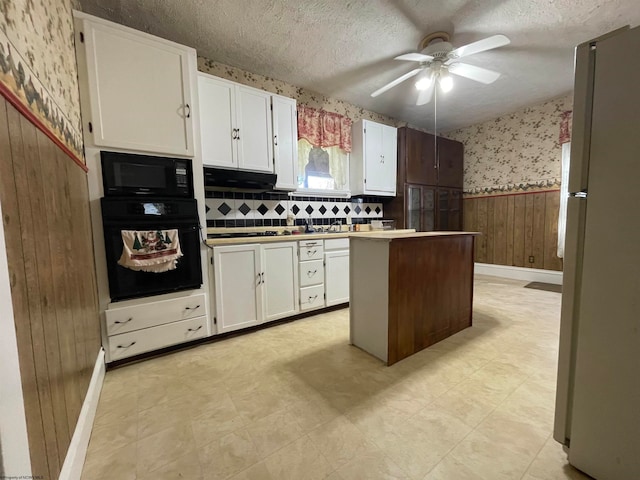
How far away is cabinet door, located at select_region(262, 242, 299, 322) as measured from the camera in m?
2.42

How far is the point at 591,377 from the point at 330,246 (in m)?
2.13

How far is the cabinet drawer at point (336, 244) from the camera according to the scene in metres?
2.81

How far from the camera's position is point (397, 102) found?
12.1 feet

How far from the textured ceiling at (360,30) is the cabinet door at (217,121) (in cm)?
44

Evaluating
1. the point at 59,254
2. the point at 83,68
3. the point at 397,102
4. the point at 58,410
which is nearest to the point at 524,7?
the point at 397,102

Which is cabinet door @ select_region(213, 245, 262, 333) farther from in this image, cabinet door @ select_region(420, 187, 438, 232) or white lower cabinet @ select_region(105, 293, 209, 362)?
cabinet door @ select_region(420, 187, 438, 232)

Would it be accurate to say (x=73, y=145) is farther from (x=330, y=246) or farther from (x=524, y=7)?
(x=524, y=7)

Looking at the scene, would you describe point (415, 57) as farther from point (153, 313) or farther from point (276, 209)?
point (153, 313)

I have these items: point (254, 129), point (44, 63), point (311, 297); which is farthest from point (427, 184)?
point (44, 63)

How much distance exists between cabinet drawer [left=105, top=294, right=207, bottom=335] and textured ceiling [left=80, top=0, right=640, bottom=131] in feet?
7.39

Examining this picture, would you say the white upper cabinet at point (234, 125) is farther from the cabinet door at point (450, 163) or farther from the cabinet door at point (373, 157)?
the cabinet door at point (450, 163)

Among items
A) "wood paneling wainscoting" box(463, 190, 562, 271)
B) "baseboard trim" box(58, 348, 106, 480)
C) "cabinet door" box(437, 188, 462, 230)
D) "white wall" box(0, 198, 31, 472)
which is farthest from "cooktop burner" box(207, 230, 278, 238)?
"wood paneling wainscoting" box(463, 190, 562, 271)

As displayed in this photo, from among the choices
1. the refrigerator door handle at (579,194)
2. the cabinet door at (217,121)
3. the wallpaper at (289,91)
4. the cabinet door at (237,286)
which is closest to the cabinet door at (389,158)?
the wallpaper at (289,91)

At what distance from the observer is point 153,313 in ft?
6.22
